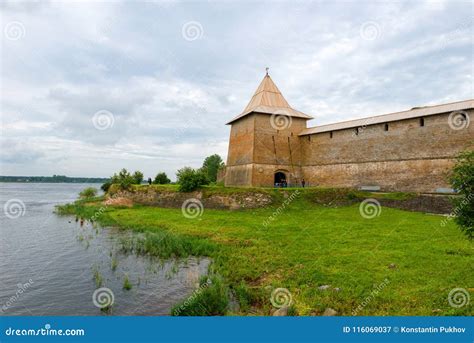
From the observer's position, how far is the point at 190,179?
24.8 meters

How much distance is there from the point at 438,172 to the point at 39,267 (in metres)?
24.0

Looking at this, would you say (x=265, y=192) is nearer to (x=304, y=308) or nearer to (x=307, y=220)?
(x=307, y=220)

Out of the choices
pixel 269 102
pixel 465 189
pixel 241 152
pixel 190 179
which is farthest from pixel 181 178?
pixel 465 189

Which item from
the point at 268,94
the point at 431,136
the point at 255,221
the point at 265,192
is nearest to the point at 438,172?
the point at 431,136

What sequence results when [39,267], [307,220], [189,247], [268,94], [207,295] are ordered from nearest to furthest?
[207,295] < [39,267] < [189,247] < [307,220] < [268,94]

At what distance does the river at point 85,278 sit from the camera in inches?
299

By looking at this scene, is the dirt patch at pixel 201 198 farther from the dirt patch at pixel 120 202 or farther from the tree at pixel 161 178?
the tree at pixel 161 178

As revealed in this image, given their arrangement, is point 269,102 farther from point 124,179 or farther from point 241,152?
point 124,179

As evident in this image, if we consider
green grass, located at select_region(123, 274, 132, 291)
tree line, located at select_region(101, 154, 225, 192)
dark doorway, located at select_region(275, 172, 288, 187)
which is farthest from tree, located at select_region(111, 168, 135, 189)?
green grass, located at select_region(123, 274, 132, 291)

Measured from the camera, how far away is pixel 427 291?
6.90m

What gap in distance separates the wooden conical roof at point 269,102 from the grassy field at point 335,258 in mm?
13678

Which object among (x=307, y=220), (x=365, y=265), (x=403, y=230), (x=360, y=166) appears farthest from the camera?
(x=360, y=166)

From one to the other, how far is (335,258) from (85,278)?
802 cm

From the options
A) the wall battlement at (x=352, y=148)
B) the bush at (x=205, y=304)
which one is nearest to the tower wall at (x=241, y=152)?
the wall battlement at (x=352, y=148)
